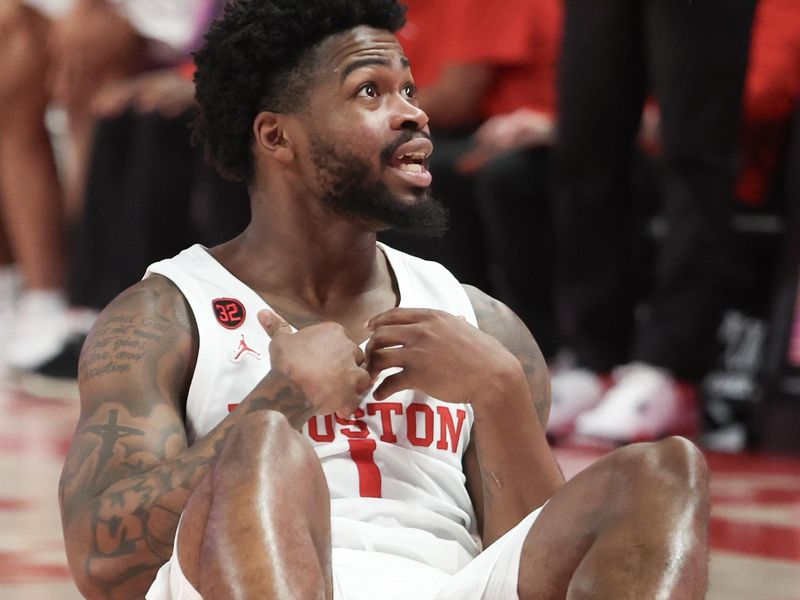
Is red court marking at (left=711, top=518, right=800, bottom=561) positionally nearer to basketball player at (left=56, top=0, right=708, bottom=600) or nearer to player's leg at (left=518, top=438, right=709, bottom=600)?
basketball player at (left=56, top=0, right=708, bottom=600)

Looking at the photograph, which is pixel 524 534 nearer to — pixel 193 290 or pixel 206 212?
pixel 193 290

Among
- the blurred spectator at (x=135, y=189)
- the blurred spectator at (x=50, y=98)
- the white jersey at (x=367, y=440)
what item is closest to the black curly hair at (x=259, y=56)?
the white jersey at (x=367, y=440)

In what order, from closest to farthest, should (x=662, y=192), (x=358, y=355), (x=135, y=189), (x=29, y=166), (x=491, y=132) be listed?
(x=358, y=355) < (x=662, y=192) < (x=491, y=132) < (x=135, y=189) < (x=29, y=166)

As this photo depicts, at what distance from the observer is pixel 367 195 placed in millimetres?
2662

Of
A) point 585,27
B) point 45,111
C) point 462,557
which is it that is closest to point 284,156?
point 462,557

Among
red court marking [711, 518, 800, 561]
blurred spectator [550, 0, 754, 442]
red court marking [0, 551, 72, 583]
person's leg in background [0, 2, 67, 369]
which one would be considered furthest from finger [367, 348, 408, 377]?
person's leg in background [0, 2, 67, 369]

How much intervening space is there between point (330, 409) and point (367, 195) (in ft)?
1.34

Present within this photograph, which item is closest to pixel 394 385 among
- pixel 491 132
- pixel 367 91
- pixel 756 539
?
pixel 367 91

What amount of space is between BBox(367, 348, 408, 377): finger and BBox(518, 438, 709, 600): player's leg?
0.41 m

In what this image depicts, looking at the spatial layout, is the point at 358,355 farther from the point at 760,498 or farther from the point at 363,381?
the point at 760,498

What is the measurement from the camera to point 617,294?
550 cm

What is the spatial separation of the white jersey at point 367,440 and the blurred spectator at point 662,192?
2.56m

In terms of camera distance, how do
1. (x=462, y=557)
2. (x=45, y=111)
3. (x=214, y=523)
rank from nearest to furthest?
(x=214, y=523) < (x=462, y=557) < (x=45, y=111)

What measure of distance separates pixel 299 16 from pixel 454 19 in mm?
3418
